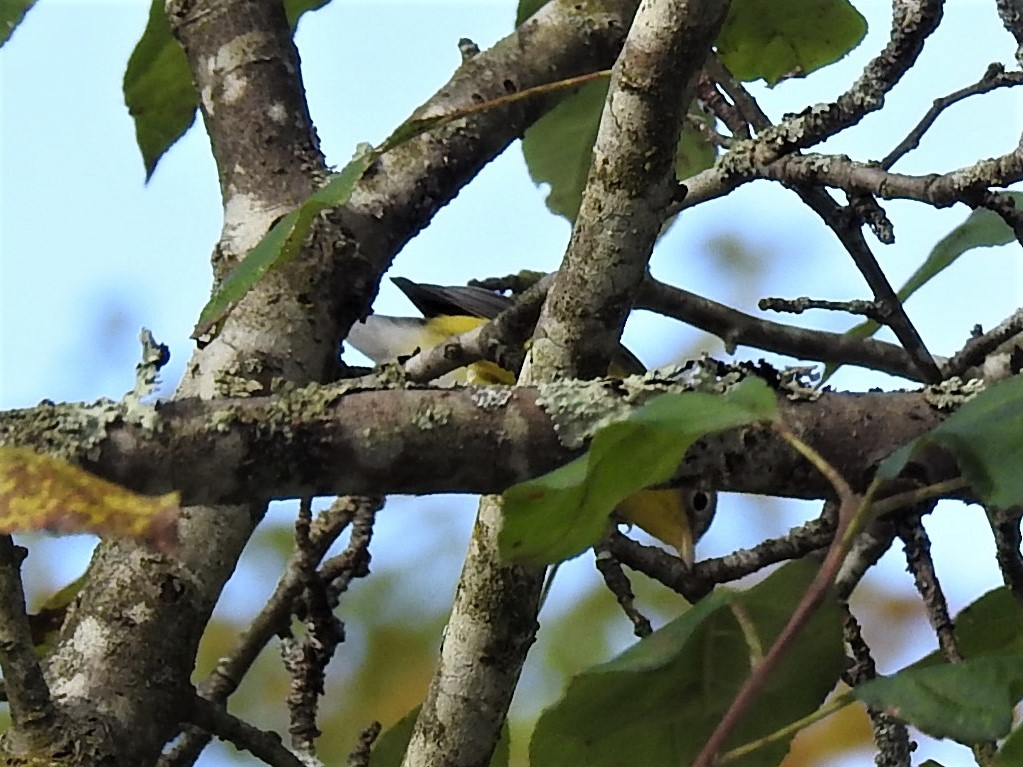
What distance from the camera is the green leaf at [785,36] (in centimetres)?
101

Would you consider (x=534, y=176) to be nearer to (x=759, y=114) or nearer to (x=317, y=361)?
(x=759, y=114)

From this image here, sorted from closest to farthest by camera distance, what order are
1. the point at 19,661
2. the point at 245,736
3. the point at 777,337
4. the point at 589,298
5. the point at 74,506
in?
the point at 74,506 < the point at 19,661 < the point at 589,298 < the point at 245,736 < the point at 777,337

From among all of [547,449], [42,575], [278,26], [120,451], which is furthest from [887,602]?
[120,451]

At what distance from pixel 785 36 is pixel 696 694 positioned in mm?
622

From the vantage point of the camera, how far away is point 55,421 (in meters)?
0.50

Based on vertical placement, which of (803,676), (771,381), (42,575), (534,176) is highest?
(42,575)

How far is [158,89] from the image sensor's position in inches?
42.8

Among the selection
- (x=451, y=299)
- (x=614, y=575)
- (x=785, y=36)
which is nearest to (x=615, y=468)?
(x=614, y=575)

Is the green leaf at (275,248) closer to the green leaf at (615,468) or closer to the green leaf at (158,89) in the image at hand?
the green leaf at (615,468)

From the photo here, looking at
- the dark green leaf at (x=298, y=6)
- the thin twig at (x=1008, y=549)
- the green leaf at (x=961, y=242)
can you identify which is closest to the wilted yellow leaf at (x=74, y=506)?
the thin twig at (x=1008, y=549)

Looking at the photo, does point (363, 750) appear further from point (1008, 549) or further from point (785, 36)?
point (785, 36)

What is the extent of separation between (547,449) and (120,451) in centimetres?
19

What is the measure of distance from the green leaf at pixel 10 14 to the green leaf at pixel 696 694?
603 millimetres

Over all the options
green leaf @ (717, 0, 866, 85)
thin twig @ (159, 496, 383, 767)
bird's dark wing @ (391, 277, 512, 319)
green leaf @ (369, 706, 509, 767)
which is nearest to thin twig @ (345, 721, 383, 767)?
green leaf @ (369, 706, 509, 767)
